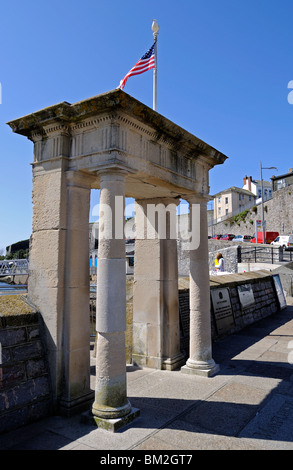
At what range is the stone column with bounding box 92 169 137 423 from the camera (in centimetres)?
380

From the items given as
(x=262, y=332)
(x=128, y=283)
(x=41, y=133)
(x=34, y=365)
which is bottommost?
(x=262, y=332)

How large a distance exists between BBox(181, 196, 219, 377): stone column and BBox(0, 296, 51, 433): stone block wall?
2.53m

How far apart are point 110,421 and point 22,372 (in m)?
1.17

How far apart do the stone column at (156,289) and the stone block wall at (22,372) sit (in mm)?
2391

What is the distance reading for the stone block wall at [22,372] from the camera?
3.68 meters

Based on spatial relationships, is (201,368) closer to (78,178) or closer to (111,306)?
(111,306)

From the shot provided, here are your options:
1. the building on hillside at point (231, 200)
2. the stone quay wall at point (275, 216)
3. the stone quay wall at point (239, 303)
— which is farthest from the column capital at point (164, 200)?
the building on hillside at point (231, 200)

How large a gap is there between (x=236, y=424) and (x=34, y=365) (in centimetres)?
246

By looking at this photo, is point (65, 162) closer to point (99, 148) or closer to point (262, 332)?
point (99, 148)

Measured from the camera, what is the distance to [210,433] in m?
3.56

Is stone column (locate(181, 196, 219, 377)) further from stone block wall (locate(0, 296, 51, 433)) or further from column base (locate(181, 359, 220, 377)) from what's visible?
stone block wall (locate(0, 296, 51, 433))

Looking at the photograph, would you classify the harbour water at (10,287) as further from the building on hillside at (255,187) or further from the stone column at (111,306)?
the building on hillside at (255,187)

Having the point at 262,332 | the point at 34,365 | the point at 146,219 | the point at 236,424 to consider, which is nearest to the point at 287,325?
→ the point at 262,332

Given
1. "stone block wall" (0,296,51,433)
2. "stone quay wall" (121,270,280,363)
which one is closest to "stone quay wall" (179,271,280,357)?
"stone quay wall" (121,270,280,363)
